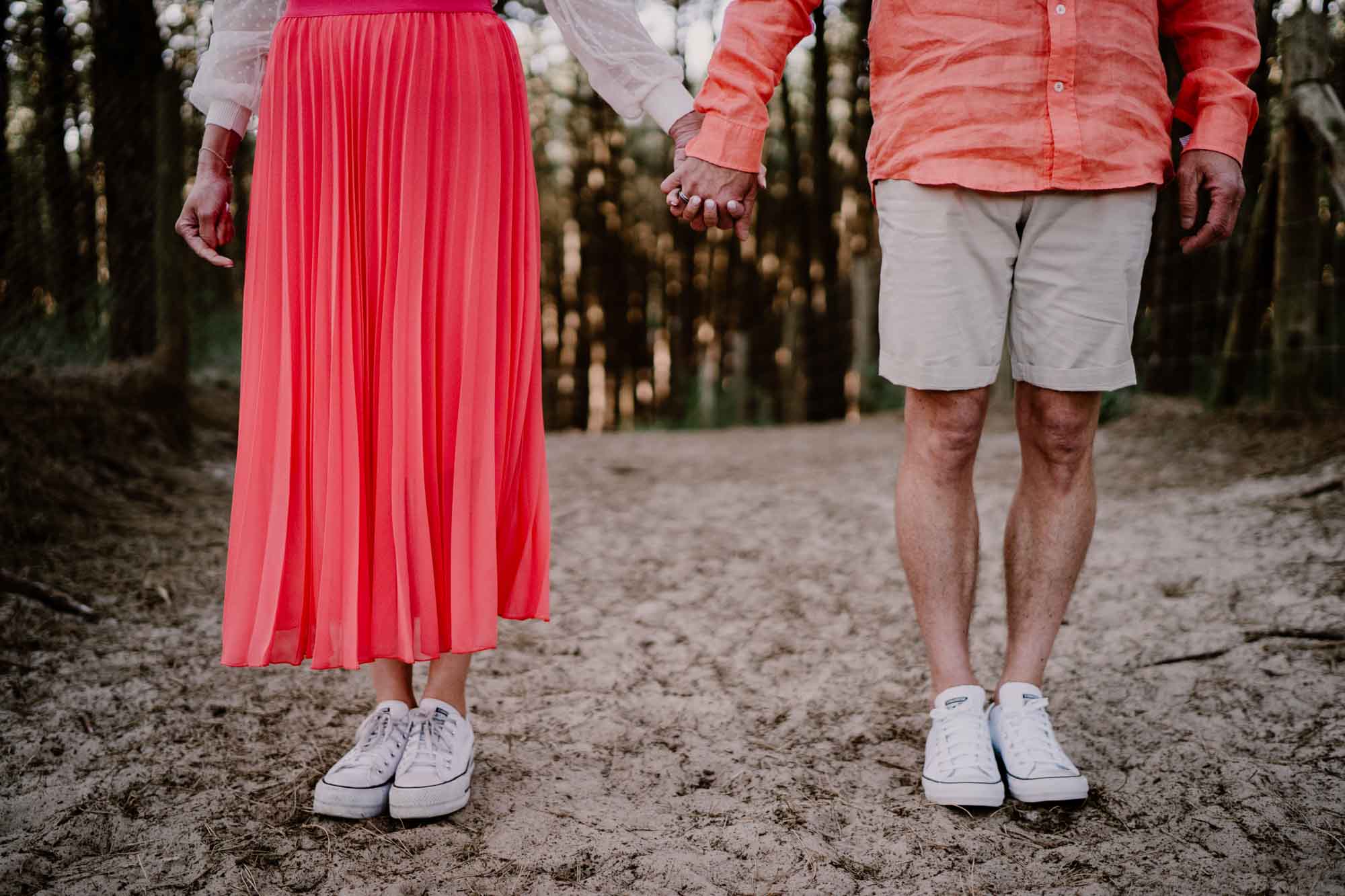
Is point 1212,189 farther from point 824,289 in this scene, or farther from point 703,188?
point 824,289

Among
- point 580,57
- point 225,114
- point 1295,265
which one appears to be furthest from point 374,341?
point 1295,265

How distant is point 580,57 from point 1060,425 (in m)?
0.96

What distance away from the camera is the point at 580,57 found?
1.57 meters

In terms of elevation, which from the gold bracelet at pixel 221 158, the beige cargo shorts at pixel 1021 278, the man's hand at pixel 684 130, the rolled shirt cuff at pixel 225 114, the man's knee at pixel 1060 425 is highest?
the rolled shirt cuff at pixel 225 114

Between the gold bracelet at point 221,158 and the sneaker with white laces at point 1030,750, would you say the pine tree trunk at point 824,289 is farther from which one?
the gold bracelet at point 221,158

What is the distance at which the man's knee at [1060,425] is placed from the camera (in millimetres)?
1562

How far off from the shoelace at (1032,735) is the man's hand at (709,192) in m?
0.88

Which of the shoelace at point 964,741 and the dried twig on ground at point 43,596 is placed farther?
the dried twig on ground at point 43,596

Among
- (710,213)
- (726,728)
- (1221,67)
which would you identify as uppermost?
(1221,67)

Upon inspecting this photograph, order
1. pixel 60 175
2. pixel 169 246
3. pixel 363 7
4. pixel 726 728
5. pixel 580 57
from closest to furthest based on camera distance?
pixel 363 7 < pixel 580 57 < pixel 726 728 < pixel 60 175 < pixel 169 246

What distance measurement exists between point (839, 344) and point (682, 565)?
5.26m

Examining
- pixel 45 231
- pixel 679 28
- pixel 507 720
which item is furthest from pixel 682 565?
pixel 679 28

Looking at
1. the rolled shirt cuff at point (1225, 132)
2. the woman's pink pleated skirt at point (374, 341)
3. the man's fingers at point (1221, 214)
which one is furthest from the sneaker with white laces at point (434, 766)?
the rolled shirt cuff at point (1225, 132)

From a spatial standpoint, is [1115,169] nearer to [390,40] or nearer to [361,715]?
[390,40]
